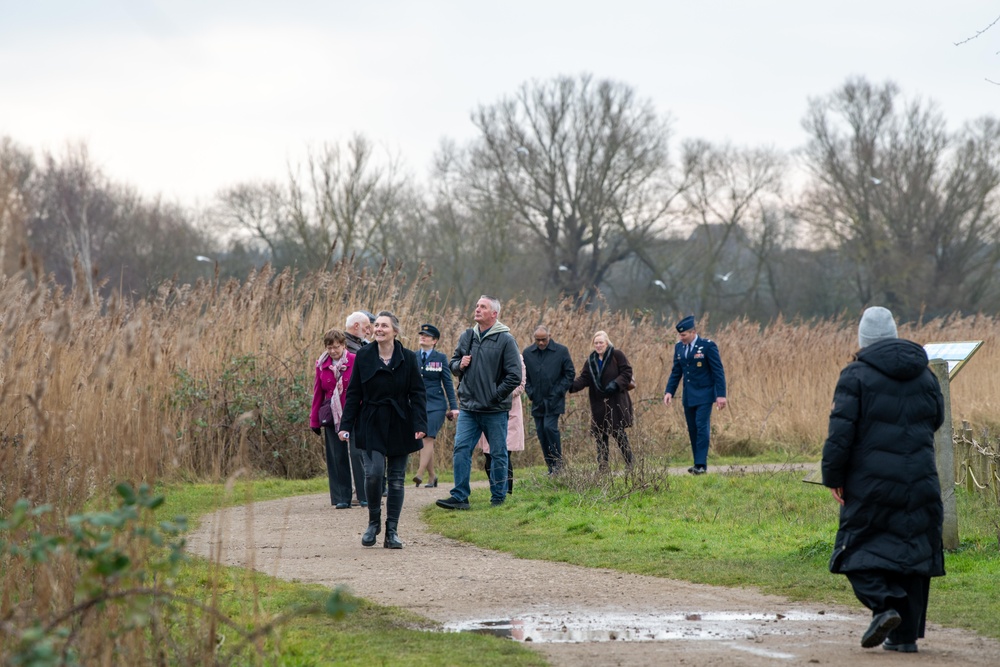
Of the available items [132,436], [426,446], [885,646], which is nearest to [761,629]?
[885,646]

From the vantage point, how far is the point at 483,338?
12555mm

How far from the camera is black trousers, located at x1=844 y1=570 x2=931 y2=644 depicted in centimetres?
623

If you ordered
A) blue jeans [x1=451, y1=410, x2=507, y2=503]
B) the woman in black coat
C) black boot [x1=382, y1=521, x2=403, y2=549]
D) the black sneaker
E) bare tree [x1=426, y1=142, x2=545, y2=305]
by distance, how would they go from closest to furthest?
the woman in black coat
black boot [x1=382, y1=521, x2=403, y2=549]
blue jeans [x1=451, y1=410, x2=507, y2=503]
the black sneaker
bare tree [x1=426, y1=142, x2=545, y2=305]

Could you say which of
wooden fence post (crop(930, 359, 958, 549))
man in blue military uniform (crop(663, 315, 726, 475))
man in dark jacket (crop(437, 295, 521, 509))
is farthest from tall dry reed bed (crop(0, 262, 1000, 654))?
wooden fence post (crop(930, 359, 958, 549))

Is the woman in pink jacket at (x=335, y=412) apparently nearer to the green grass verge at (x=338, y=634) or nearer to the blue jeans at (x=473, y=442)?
the blue jeans at (x=473, y=442)

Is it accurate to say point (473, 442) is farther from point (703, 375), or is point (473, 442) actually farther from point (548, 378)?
point (703, 375)

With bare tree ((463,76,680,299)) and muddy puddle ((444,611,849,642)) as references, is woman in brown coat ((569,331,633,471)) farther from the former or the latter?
bare tree ((463,76,680,299))

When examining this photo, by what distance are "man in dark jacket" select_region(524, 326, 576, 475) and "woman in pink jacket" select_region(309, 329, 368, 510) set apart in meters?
2.62

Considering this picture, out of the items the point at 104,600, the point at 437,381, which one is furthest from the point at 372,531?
the point at 104,600

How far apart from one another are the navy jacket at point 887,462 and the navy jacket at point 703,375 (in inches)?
368

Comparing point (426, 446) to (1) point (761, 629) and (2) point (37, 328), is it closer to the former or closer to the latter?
(2) point (37, 328)

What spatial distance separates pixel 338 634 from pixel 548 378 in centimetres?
864

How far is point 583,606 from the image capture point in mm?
7531

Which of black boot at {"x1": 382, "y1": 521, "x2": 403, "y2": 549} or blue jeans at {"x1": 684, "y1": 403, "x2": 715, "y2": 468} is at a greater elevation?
blue jeans at {"x1": 684, "y1": 403, "x2": 715, "y2": 468}
